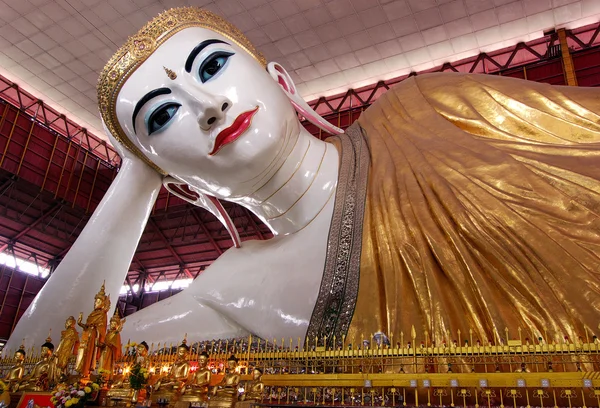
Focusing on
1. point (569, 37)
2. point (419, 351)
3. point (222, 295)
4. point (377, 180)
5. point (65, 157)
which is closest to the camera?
point (419, 351)

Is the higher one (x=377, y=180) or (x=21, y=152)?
(x=21, y=152)

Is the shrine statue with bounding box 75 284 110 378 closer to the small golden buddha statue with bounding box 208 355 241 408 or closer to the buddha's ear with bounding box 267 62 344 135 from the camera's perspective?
the small golden buddha statue with bounding box 208 355 241 408

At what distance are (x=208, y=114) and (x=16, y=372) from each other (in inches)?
66.9

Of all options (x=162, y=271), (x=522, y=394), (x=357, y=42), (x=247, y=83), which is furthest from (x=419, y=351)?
(x=162, y=271)

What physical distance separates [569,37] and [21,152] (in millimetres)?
9818

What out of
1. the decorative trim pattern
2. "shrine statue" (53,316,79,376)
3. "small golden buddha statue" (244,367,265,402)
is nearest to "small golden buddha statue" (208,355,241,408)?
"small golden buddha statue" (244,367,265,402)

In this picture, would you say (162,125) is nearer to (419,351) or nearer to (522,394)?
(419,351)

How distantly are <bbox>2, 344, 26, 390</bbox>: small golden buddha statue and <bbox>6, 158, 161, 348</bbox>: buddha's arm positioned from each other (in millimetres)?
194

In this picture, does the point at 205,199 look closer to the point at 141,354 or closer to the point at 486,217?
the point at 141,354

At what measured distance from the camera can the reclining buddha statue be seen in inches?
85.0

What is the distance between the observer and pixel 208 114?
2.73 metres

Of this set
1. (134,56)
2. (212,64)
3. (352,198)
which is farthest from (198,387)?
(134,56)

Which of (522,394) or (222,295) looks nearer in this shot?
(522,394)

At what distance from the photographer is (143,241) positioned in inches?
472
